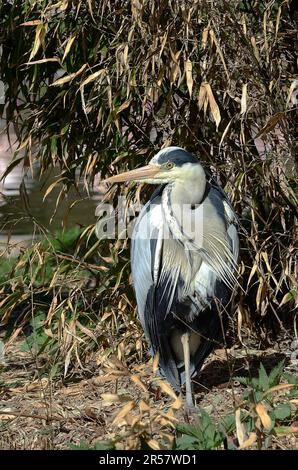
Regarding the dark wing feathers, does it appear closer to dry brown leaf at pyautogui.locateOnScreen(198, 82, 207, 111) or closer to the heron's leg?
the heron's leg

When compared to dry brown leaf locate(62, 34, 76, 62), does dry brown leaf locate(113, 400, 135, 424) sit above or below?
below

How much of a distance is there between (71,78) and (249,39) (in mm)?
859

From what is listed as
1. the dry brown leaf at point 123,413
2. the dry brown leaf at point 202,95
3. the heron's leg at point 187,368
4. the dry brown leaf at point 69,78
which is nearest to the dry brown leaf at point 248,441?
the dry brown leaf at point 123,413

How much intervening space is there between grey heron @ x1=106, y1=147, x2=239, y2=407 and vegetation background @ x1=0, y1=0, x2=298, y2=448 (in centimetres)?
24

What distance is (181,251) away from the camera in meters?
4.39

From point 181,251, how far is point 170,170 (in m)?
0.36

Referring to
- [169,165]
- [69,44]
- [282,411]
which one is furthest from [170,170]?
[282,411]

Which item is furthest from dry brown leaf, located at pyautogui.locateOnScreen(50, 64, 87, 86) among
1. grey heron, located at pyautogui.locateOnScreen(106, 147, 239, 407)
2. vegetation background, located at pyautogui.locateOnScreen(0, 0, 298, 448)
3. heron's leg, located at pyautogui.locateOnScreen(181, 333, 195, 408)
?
heron's leg, located at pyautogui.locateOnScreen(181, 333, 195, 408)

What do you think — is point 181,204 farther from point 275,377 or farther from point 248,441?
point 248,441

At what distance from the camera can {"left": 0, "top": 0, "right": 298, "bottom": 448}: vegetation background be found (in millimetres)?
4664

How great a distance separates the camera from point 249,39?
15.3 ft

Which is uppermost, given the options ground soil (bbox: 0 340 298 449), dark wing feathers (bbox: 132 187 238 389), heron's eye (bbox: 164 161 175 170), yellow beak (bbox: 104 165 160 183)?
heron's eye (bbox: 164 161 175 170)

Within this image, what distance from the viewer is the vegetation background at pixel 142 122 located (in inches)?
184

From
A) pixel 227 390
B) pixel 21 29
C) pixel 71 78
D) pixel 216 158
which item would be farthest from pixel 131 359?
pixel 21 29
